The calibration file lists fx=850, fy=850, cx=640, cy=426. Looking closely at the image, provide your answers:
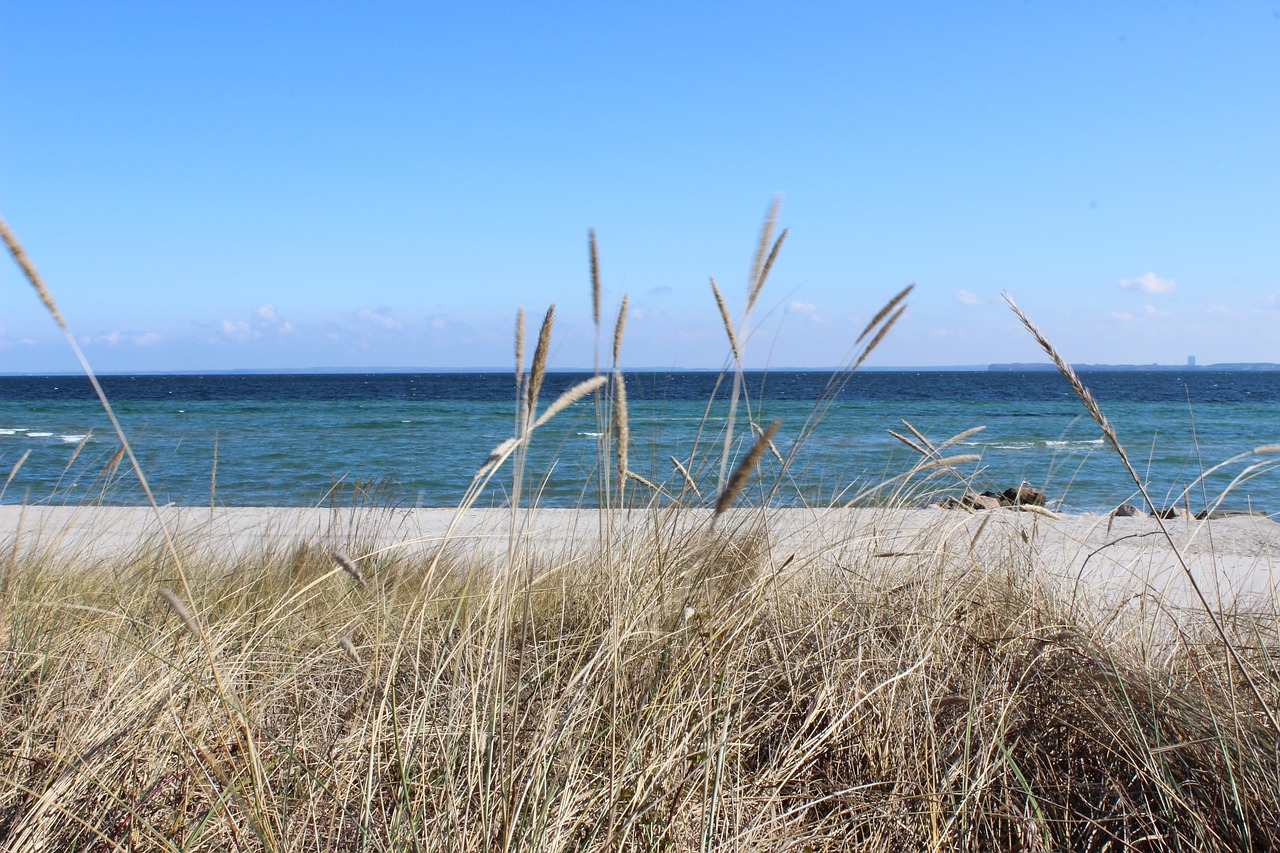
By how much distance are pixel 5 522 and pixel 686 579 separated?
7.54 m

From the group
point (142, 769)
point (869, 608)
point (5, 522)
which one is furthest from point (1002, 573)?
point (5, 522)

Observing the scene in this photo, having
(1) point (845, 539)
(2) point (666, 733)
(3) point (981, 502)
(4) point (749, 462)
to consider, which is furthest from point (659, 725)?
(3) point (981, 502)

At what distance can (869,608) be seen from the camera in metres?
2.31

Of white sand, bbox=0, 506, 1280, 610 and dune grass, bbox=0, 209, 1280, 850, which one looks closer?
dune grass, bbox=0, 209, 1280, 850

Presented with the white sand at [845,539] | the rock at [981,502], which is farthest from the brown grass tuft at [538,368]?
the rock at [981,502]

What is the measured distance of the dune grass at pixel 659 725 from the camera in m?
1.41

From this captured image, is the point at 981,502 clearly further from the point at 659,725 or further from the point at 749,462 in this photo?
the point at 749,462

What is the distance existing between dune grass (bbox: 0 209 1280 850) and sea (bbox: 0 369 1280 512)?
1.09 feet

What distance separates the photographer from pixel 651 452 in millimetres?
2527

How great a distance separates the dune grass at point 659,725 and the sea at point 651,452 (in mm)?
334

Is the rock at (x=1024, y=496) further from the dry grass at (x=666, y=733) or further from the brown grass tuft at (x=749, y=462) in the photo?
the brown grass tuft at (x=749, y=462)

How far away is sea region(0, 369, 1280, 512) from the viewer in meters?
2.65

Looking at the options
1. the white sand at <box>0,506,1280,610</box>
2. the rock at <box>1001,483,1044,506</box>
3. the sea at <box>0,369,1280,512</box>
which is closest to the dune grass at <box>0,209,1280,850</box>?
the white sand at <box>0,506,1280,610</box>

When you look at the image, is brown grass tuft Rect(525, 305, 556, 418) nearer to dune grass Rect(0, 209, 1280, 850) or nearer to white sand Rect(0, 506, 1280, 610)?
dune grass Rect(0, 209, 1280, 850)
